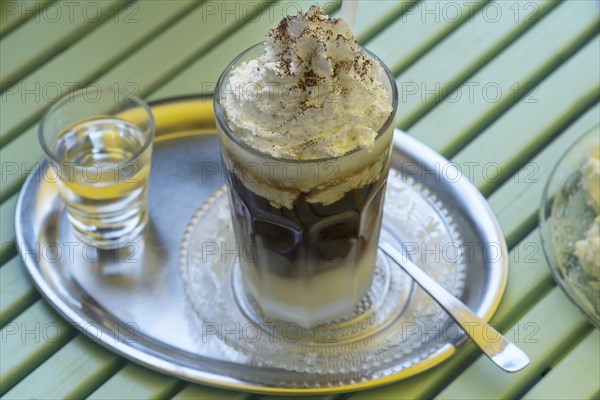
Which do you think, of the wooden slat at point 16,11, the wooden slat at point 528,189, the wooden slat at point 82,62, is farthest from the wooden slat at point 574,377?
the wooden slat at point 16,11

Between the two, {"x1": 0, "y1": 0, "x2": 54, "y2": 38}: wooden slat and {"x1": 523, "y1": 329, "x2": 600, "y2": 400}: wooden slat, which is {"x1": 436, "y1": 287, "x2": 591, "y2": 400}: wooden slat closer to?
{"x1": 523, "y1": 329, "x2": 600, "y2": 400}: wooden slat

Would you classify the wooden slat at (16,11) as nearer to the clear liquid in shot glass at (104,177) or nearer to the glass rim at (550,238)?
the clear liquid in shot glass at (104,177)

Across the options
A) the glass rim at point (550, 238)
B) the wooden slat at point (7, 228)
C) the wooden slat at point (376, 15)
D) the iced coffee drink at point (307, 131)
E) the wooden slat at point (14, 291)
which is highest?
the iced coffee drink at point (307, 131)

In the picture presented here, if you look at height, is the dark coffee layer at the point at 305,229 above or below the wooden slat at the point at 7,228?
above

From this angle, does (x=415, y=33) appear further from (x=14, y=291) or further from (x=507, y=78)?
(x=14, y=291)

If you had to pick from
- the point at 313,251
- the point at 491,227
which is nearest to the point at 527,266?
the point at 491,227

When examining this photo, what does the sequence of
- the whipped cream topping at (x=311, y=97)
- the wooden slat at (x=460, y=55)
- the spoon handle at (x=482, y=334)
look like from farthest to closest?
1. the wooden slat at (x=460, y=55)
2. the spoon handle at (x=482, y=334)
3. the whipped cream topping at (x=311, y=97)

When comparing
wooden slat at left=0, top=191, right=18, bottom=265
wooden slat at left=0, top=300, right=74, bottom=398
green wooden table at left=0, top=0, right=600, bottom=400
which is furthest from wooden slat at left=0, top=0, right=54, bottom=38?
wooden slat at left=0, top=300, right=74, bottom=398
